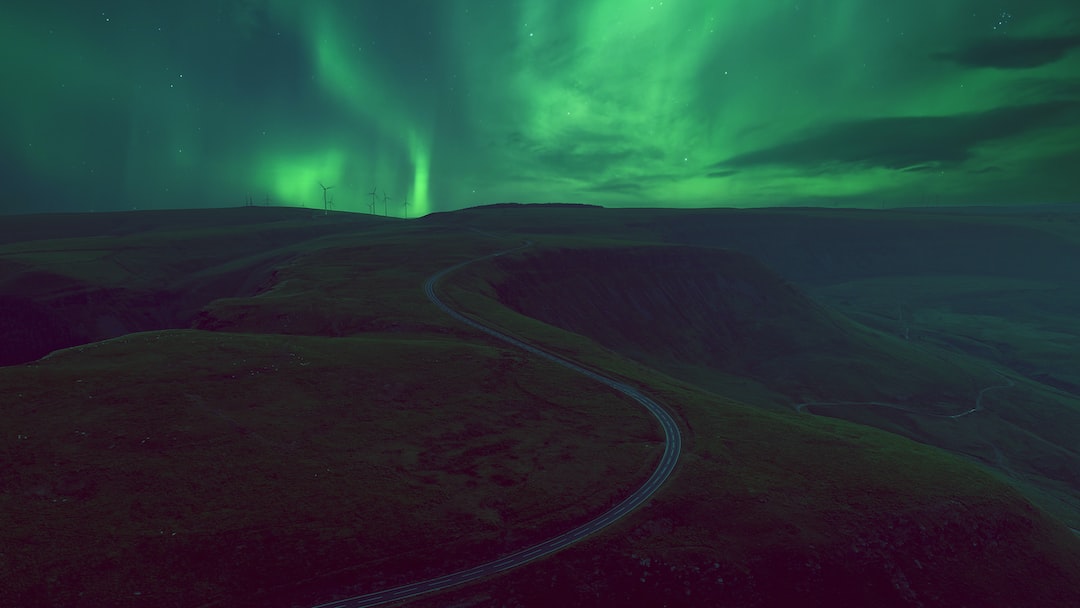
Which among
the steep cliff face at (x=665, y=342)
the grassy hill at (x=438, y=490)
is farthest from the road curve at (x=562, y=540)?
the steep cliff face at (x=665, y=342)

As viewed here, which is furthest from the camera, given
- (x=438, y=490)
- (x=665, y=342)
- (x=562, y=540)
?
(x=665, y=342)

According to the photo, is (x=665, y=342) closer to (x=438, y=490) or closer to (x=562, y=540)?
(x=438, y=490)

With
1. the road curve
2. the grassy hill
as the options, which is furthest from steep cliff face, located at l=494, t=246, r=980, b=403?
the road curve

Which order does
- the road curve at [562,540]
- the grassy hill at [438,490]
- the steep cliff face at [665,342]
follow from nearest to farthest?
the road curve at [562,540], the grassy hill at [438,490], the steep cliff face at [665,342]

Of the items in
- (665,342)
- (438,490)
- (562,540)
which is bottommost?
(665,342)

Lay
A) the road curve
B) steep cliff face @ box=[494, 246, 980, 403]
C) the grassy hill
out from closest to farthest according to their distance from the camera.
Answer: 1. the road curve
2. the grassy hill
3. steep cliff face @ box=[494, 246, 980, 403]

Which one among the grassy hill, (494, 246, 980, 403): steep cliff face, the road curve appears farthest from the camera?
(494, 246, 980, 403): steep cliff face

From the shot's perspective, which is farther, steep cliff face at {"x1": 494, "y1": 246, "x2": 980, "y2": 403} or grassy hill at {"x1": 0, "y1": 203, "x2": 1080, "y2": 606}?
steep cliff face at {"x1": 494, "y1": 246, "x2": 980, "y2": 403}

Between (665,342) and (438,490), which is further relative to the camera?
(665,342)

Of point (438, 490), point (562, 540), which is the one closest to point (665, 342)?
point (438, 490)

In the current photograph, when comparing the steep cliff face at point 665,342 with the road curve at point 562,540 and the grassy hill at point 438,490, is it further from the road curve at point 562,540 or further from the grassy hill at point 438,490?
the road curve at point 562,540

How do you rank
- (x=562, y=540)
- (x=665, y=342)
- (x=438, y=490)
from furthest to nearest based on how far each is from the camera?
(x=665, y=342)
(x=438, y=490)
(x=562, y=540)

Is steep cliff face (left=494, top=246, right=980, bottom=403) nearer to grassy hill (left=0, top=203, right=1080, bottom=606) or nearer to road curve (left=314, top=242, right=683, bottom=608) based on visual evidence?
grassy hill (left=0, top=203, right=1080, bottom=606)

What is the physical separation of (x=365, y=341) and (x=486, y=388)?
25734mm
